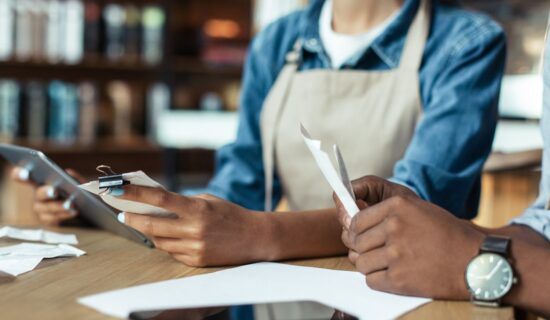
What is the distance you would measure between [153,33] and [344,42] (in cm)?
222

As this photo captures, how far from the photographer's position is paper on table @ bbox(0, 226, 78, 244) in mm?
1118

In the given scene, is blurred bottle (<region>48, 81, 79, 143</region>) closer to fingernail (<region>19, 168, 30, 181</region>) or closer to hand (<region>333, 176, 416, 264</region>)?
fingernail (<region>19, 168, 30, 181</region>)

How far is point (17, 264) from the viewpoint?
918 millimetres

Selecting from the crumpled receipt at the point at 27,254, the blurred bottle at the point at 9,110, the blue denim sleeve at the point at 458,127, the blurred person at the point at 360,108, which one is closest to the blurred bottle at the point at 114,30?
the blurred bottle at the point at 9,110

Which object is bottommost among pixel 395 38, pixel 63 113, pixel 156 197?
pixel 63 113

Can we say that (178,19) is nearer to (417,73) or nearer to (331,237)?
(417,73)

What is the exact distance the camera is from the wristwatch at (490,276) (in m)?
0.77

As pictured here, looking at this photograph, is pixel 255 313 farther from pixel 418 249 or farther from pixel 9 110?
pixel 9 110

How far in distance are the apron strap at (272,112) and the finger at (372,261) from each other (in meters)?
0.70

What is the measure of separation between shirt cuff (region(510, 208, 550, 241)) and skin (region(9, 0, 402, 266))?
261 mm

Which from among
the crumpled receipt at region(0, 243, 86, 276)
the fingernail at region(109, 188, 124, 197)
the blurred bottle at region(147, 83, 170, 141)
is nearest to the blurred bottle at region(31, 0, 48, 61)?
the blurred bottle at region(147, 83, 170, 141)

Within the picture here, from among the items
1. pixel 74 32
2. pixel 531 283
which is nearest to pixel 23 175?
pixel 531 283

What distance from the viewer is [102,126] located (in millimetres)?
3537

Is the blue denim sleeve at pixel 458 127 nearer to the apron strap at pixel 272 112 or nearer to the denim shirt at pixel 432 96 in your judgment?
the denim shirt at pixel 432 96
